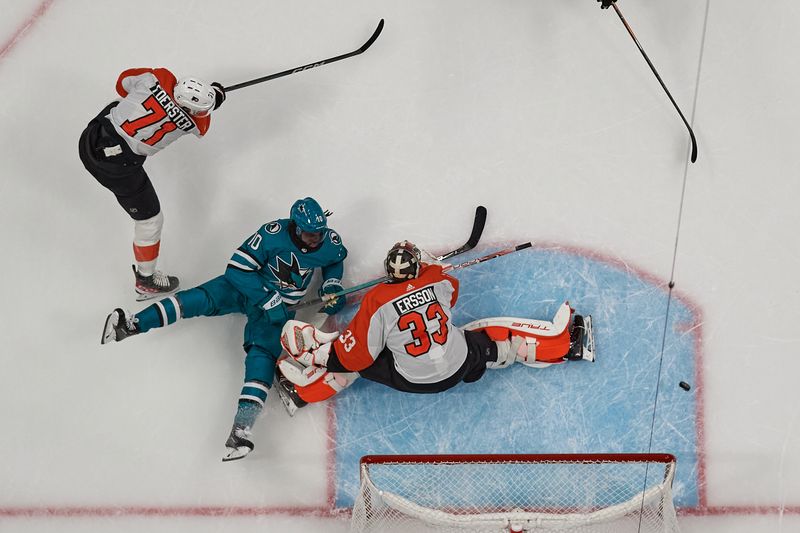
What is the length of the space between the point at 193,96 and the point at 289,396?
1.45 meters

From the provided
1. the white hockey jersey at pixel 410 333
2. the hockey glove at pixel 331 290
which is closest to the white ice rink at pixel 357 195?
the hockey glove at pixel 331 290

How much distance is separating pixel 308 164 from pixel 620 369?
71.4 inches

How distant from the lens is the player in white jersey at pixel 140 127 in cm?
410

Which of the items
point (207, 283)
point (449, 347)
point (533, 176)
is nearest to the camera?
point (449, 347)

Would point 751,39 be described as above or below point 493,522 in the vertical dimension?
above

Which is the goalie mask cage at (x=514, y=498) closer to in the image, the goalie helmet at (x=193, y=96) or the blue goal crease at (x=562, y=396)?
the blue goal crease at (x=562, y=396)

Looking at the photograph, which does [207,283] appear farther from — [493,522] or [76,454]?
[493,522]

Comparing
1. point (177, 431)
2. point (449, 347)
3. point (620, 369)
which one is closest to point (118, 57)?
point (177, 431)

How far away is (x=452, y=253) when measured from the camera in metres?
4.49

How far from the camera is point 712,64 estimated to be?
4734mm

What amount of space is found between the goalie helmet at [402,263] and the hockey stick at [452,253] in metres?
0.35

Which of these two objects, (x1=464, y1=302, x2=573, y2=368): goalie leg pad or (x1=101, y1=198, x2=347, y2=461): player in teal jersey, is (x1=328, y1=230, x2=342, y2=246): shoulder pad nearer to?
(x1=101, y1=198, x2=347, y2=461): player in teal jersey

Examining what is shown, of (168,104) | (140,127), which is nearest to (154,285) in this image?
(140,127)

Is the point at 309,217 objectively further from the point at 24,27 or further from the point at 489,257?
the point at 24,27
